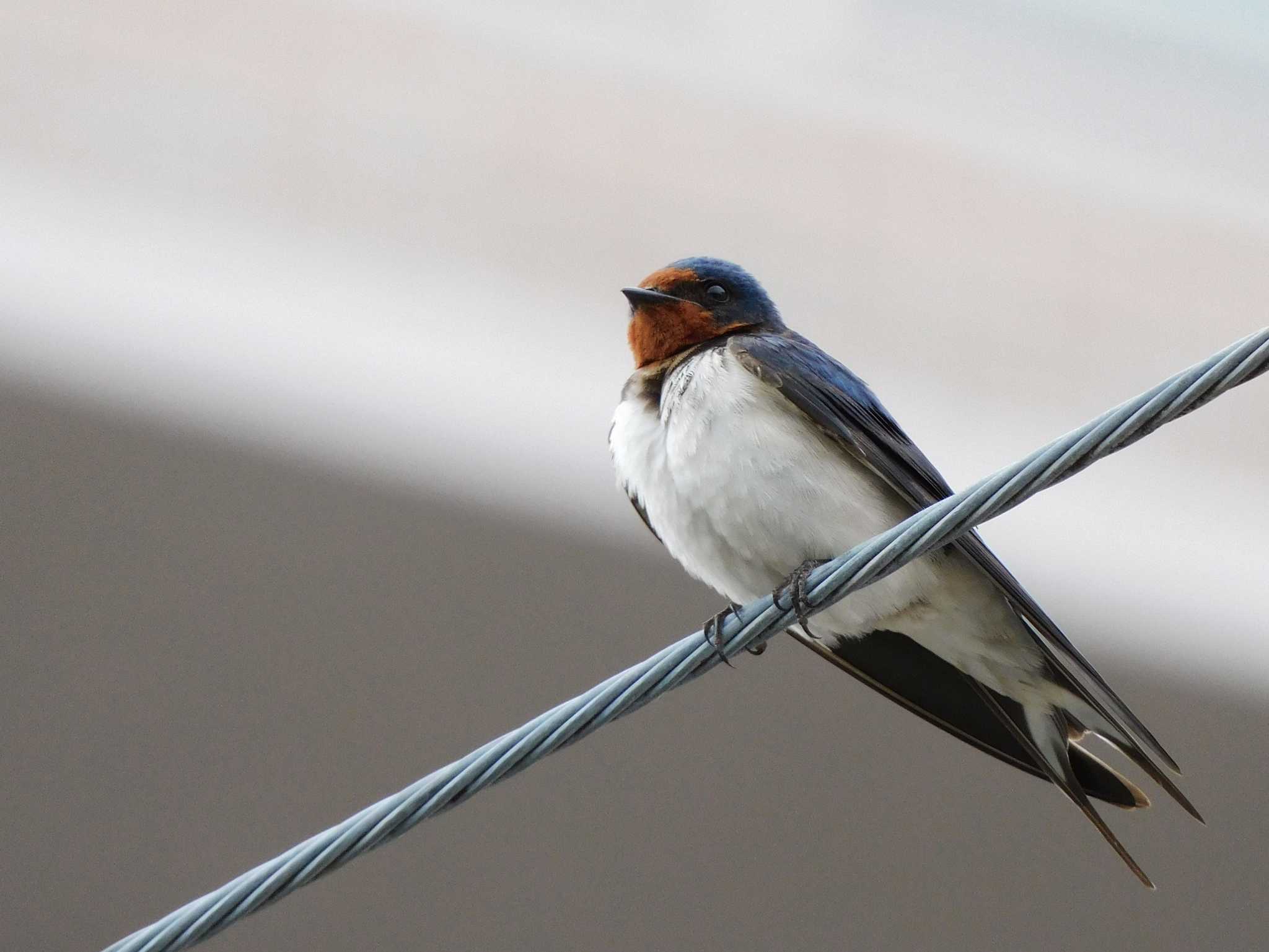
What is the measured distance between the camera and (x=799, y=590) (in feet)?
4.14

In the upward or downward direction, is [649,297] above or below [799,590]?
above

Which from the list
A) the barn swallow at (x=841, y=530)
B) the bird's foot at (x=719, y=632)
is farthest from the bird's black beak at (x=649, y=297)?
the bird's foot at (x=719, y=632)

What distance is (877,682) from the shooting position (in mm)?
1702

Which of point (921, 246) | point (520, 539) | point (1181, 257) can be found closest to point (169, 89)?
point (520, 539)

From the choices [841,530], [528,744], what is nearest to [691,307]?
[841,530]

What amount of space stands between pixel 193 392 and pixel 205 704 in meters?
0.79

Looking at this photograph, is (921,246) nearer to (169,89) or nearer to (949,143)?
(949,143)

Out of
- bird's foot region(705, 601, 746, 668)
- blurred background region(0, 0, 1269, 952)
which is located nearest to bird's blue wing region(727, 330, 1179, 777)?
bird's foot region(705, 601, 746, 668)

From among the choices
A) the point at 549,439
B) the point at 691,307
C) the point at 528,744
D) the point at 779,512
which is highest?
the point at 549,439

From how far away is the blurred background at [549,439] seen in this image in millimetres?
2854

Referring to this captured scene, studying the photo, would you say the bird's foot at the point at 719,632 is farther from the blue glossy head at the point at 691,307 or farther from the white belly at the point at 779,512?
the blue glossy head at the point at 691,307

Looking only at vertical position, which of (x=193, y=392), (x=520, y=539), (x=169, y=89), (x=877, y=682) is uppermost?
(x=169, y=89)

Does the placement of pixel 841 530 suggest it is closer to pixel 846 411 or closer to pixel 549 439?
pixel 846 411

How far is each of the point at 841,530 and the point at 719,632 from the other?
0.74ft
